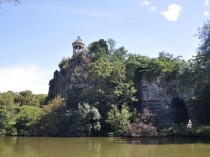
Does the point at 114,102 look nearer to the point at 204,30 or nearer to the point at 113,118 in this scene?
the point at 113,118

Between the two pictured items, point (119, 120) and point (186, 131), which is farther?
point (119, 120)

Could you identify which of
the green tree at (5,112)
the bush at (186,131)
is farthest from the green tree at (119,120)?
the green tree at (5,112)

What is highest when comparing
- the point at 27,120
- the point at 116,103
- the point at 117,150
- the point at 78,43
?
the point at 78,43

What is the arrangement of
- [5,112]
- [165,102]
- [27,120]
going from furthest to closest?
[5,112] → [27,120] → [165,102]

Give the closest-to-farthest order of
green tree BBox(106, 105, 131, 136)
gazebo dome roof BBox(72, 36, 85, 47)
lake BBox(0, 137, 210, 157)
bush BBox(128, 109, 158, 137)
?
lake BBox(0, 137, 210, 157)
bush BBox(128, 109, 158, 137)
green tree BBox(106, 105, 131, 136)
gazebo dome roof BBox(72, 36, 85, 47)

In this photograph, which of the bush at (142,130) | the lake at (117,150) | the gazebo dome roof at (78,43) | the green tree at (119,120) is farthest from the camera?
the gazebo dome roof at (78,43)

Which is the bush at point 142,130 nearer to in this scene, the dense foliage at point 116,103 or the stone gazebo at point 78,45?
the dense foliage at point 116,103

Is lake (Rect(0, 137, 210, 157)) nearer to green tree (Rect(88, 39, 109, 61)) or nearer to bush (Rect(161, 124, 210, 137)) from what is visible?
bush (Rect(161, 124, 210, 137))

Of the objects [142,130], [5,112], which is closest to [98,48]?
[5,112]

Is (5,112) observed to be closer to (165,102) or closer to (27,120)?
(27,120)

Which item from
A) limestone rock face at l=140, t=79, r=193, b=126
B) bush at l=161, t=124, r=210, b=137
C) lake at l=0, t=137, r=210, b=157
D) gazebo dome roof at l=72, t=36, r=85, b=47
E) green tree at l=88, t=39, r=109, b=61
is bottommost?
lake at l=0, t=137, r=210, b=157

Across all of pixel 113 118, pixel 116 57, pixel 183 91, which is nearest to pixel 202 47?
pixel 183 91

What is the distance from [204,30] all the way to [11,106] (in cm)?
2936

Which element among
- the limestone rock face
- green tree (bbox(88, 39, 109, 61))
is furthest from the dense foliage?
green tree (bbox(88, 39, 109, 61))
